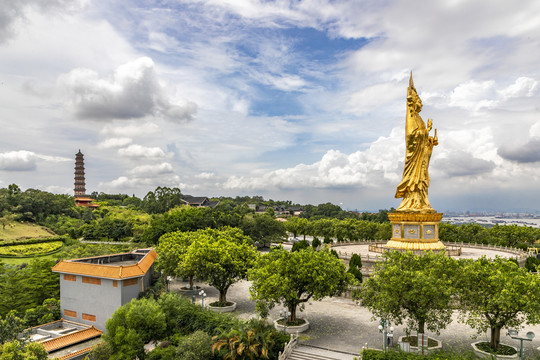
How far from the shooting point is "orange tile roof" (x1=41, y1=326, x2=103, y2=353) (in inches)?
863

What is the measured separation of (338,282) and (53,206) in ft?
225

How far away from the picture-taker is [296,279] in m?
22.0

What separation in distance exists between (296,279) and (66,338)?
46.8 feet

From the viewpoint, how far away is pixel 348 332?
21.8 m

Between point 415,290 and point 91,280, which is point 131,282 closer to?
point 91,280

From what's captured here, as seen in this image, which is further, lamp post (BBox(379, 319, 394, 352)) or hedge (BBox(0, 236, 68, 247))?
hedge (BBox(0, 236, 68, 247))

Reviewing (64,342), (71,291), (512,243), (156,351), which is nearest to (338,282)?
(156,351)

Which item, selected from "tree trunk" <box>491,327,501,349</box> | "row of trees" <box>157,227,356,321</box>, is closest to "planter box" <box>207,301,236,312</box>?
"row of trees" <box>157,227,356,321</box>

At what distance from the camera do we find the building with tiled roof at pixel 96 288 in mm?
24969

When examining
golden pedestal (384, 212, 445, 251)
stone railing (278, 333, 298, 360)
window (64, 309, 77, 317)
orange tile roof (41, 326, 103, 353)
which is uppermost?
golden pedestal (384, 212, 445, 251)

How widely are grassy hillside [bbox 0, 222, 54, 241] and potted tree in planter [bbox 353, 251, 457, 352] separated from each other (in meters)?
54.0

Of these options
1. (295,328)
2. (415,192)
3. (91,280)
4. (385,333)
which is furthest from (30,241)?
(385,333)

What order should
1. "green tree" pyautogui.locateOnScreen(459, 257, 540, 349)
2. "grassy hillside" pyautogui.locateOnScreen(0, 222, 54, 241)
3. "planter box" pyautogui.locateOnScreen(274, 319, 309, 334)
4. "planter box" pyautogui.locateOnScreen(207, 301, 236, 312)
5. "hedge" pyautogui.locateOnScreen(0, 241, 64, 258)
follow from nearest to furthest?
"green tree" pyautogui.locateOnScreen(459, 257, 540, 349) < "planter box" pyautogui.locateOnScreen(274, 319, 309, 334) < "planter box" pyautogui.locateOnScreen(207, 301, 236, 312) < "hedge" pyautogui.locateOnScreen(0, 241, 64, 258) < "grassy hillside" pyautogui.locateOnScreen(0, 222, 54, 241)

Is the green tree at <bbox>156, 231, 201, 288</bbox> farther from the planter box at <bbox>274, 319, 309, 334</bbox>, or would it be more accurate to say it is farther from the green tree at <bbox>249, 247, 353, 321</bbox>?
the planter box at <bbox>274, 319, 309, 334</bbox>
